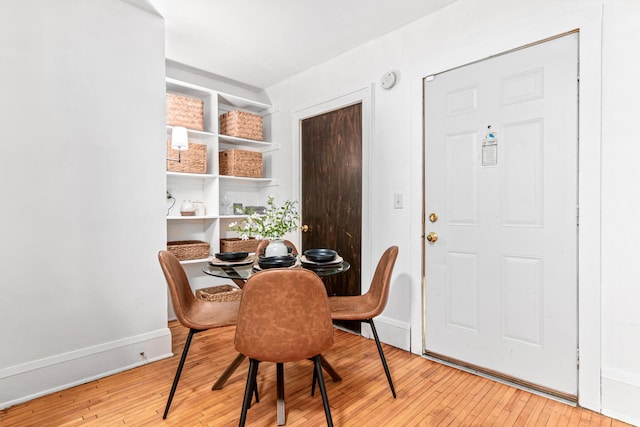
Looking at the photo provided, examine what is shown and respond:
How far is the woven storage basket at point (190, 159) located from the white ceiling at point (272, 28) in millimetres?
881

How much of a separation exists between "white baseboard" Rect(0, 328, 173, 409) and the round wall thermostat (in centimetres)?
267

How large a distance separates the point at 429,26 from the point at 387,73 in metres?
0.45

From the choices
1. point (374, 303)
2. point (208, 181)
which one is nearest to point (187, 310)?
point (374, 303)

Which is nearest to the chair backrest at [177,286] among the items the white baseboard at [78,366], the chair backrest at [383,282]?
the white baseboard at [78,366]

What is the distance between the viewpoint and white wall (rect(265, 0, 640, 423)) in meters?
1.74

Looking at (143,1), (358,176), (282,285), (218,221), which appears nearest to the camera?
(282,285)

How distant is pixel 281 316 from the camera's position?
143 cm

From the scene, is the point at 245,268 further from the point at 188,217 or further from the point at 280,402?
the point at 188,217

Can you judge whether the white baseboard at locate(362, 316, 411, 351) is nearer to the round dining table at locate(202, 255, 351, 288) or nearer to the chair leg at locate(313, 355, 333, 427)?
the round dining table at locate(202, 255, 351, 288)

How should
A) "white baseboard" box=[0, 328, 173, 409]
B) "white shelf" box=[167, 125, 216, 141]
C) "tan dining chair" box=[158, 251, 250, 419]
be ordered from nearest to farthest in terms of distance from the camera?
1. "tan dining chair" box=[158, 251, 250, 419]
2. "white baseboard" box=[0, 328, 173, 409]
3. "white shelf" box=[167, 125, 216, 141]

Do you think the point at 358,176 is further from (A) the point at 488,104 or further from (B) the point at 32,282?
(B) the point at 32,282

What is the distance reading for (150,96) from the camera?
2543 millimetres

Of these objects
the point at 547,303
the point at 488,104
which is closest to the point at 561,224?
the point at 547,303

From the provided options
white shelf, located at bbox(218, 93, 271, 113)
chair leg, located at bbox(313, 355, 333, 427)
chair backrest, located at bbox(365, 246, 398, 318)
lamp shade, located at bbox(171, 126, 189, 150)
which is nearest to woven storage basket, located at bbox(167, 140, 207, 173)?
lamp shade, located at bbox(171, 126, 189, 150)
